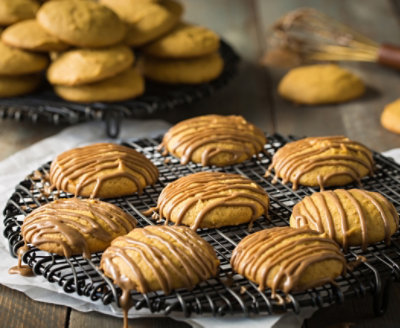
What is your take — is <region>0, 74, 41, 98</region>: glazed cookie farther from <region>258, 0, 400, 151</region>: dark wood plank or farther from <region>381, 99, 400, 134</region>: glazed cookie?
<region>381, 99, 400, 134</region>: glazed cookie

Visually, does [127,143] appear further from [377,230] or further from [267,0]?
[267,0]

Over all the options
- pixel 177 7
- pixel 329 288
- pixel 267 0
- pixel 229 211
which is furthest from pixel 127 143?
pixel 267 0

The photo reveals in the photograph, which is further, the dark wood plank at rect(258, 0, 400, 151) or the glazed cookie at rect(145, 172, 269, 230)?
the dark wood plank at rect(258, 0, 400, 151)

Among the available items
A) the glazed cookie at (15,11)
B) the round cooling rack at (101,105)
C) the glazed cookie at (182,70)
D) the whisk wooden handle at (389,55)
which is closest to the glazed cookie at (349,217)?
the round cooling rack at (101,105)

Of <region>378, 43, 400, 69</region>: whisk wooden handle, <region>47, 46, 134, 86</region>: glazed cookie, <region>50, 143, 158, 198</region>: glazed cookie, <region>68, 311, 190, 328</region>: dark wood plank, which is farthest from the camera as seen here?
<region>378, 43, 400, 69</region>: whisk wooden handle

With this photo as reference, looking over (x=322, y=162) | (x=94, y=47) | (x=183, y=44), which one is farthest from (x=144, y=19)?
(x=322, y=162)

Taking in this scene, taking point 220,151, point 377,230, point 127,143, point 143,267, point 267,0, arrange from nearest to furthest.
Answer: point 143,267 < point 377,230 < point 220,151 < point 127,143 < point 267,0

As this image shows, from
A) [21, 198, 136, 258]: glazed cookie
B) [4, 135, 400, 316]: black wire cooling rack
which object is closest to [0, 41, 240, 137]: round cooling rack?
[4, 135, 400, 316]: black wire cooling rack

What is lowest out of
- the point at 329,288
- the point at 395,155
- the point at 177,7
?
the point at 395,155
